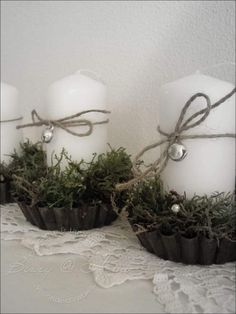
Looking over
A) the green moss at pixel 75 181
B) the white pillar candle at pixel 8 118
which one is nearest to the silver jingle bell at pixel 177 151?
the green moss at pixel 75 181

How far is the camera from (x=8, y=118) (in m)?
0.61

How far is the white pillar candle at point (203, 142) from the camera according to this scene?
37 cm

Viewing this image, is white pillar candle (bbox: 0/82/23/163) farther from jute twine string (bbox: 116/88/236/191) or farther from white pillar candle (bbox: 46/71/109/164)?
jute twine string (bbox: 116/88/236/191)

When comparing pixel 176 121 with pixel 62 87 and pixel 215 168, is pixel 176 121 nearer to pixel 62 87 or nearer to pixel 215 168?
pixel 215 168

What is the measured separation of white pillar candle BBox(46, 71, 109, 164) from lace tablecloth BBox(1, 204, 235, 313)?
0.12 metres

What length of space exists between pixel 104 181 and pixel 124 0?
36 cm

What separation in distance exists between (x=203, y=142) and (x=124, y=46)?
13.5 inches

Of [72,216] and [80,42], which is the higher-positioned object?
[80,42]

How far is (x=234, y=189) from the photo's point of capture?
409 millimetres

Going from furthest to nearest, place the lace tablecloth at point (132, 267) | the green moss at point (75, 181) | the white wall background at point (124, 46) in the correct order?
the white wall background at point (124, 46) → the green moss at point (75, 181) → the lace tablecloth at point (132, 267)

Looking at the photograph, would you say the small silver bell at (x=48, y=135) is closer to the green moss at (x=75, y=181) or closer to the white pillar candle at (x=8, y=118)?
the green moss at (x=75, y=181)

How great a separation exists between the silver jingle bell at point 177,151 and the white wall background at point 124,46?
0.24 meters

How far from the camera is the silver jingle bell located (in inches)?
14.3

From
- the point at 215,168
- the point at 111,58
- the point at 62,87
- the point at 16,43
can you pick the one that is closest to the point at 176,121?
the point at 215,168
